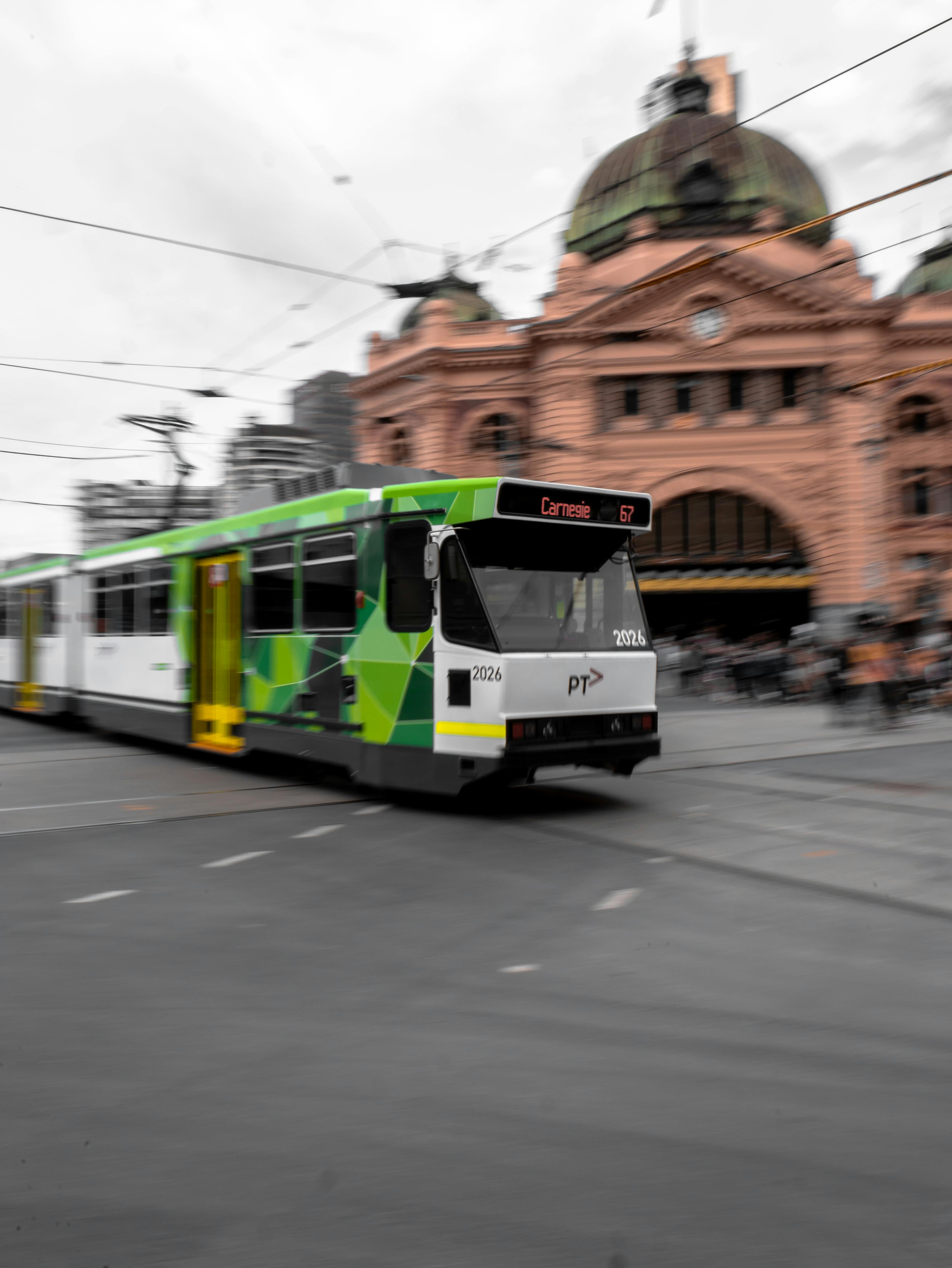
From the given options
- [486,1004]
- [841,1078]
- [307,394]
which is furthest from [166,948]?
[307,394]

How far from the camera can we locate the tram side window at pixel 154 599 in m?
14.1

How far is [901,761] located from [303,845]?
837 cm

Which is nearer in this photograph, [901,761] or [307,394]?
[901,761]

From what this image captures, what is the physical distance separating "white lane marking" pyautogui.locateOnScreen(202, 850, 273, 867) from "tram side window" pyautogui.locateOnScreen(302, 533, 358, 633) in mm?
2898

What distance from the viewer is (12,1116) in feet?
11.6

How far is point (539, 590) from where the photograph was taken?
31.2 feet

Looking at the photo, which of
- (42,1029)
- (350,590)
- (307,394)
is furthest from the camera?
(307,394)

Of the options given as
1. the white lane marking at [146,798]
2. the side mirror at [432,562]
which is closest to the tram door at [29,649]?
the white lane marking at [146,798]

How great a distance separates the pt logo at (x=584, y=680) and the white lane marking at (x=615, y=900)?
9.62 feet

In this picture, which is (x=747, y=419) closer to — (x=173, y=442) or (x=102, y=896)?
(x=173, y=442)

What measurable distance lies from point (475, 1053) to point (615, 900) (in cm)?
253

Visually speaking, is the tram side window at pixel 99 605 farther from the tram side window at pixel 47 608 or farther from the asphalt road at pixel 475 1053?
the asphalt road at pixel 475 1053

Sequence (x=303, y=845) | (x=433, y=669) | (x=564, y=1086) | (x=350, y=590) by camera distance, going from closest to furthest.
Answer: (x=564, y=1086) → (x=303, y=845) → (x=433, y=669) → (x=350, y=590)

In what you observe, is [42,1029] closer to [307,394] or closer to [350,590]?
[350,590]
